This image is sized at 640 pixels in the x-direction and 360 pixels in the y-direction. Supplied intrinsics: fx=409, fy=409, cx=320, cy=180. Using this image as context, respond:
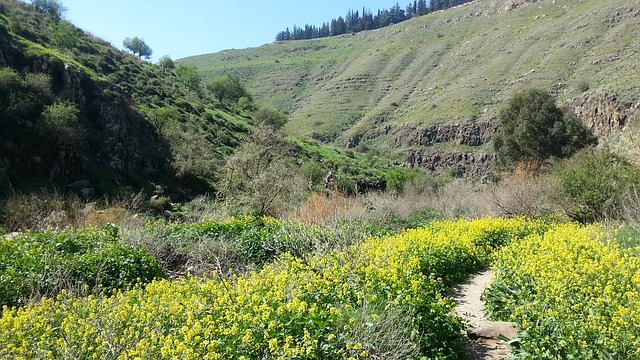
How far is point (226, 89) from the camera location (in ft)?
235

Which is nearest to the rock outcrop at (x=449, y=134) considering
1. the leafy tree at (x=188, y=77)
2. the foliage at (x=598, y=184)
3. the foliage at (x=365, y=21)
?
the leafy tree at (x=188, y=77)

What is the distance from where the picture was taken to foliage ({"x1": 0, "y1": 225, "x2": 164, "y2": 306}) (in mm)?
7344

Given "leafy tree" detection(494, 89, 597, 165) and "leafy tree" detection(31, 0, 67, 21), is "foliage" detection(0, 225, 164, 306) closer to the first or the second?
"leafy tree" detection(494, 89, 597, 165)

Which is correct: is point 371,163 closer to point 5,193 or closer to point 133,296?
point 5,193

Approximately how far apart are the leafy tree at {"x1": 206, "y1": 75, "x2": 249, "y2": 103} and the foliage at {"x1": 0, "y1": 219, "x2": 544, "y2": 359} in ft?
215

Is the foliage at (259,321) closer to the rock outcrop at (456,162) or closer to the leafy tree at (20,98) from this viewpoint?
the leafy tree at (20,98)

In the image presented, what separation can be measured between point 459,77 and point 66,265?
7567 centimetres

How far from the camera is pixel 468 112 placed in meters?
58.6

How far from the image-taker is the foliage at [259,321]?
4.06 metres

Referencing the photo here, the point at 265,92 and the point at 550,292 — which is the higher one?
the point at 265,92

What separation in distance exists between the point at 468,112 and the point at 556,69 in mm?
12952

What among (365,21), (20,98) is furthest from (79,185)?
(365,21)

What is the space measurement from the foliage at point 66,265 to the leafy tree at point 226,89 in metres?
60.9

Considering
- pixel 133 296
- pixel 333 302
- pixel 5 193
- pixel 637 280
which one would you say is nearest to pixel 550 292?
pixel 637 280
